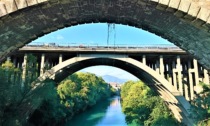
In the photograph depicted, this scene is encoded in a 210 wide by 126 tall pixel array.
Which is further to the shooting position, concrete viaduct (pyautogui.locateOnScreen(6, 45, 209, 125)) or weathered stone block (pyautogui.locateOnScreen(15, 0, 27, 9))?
concrete viaduct (pyautogui.locateOnScreen(6, 45, 209, 125))

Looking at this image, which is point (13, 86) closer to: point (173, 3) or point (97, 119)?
point (173, 3)

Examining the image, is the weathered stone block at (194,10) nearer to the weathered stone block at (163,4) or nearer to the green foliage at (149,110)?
the weathered stone block at (163,4)

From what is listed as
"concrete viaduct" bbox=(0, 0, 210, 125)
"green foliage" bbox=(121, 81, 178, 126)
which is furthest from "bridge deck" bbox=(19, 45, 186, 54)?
"concrete viaduct" bbox=(0, 0, 210, 125)

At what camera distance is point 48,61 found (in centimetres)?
2422

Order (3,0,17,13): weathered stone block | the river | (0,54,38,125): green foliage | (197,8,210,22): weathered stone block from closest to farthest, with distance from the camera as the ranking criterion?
(197,8,210,22): weathered stone block < (3,0,17,13): weathered stone block < (0,54,38,125): green foliage < the river

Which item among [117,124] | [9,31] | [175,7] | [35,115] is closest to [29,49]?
[35,115]

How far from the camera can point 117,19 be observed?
8.35m

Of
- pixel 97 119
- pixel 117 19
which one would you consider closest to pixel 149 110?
pixel 97 119

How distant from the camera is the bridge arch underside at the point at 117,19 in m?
6.29

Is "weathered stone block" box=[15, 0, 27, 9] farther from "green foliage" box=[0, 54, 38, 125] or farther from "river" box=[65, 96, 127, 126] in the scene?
"river" box=[65, 96, 127, 126]

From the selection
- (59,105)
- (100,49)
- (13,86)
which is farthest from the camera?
(59,105)

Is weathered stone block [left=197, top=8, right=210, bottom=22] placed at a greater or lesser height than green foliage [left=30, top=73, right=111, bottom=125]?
greater

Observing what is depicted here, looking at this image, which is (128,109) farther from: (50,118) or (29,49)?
(29,49)

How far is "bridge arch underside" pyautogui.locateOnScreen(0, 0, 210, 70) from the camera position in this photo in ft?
20.6
